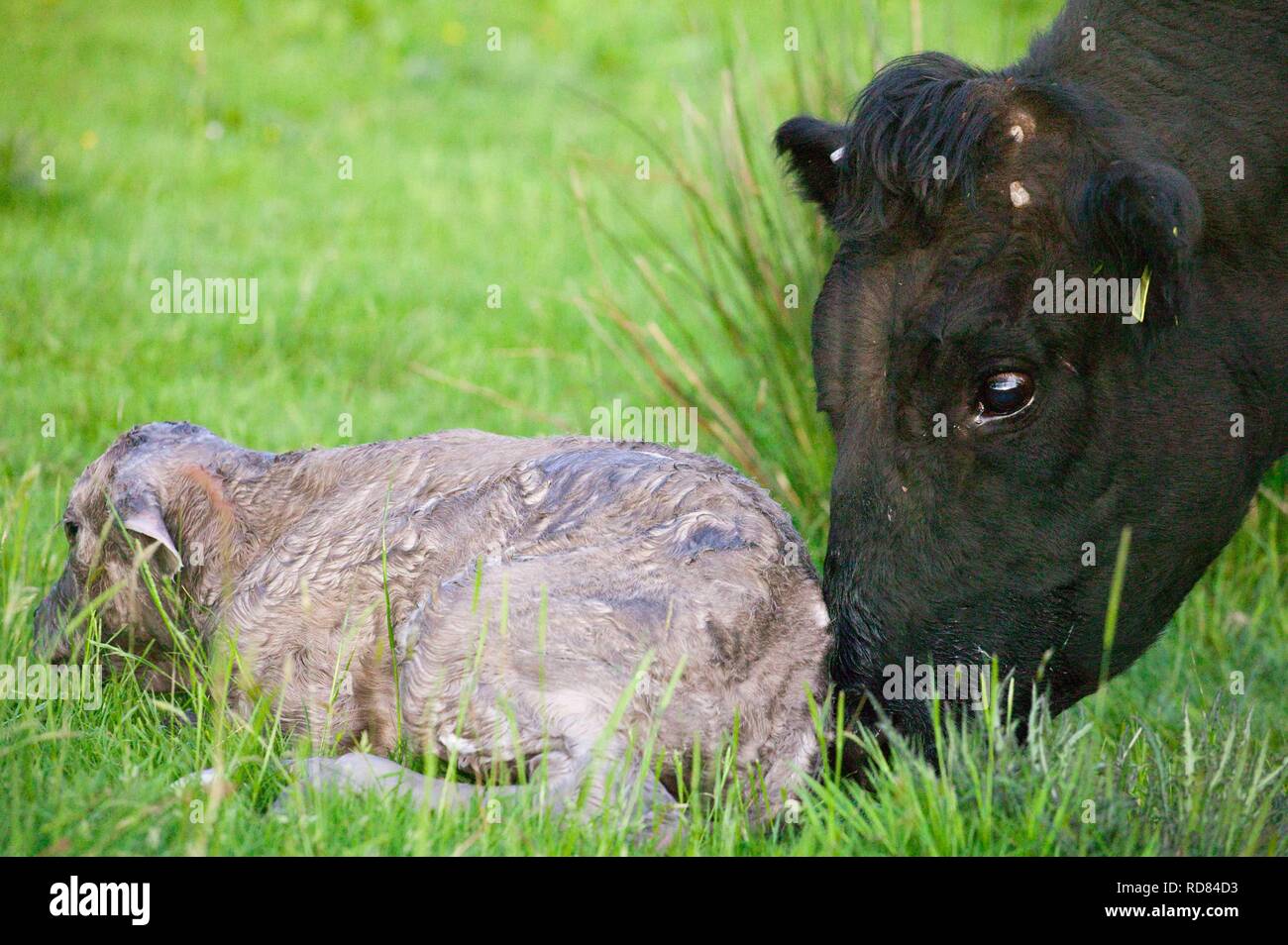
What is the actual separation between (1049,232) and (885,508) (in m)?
0.84

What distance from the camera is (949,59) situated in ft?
13.8

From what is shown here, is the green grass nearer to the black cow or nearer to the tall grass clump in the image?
the tall grass clump

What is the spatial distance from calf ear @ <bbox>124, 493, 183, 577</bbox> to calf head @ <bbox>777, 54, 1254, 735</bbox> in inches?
75.3

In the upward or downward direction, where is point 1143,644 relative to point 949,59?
downward

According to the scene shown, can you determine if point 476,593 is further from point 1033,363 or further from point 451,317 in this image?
point 451,317

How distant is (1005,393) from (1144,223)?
546 millimetres

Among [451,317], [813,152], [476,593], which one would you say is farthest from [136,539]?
[451,317]

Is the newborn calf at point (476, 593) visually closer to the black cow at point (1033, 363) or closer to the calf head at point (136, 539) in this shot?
the calf head at point (136, 539)

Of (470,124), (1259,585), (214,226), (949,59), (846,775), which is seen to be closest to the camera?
(846,775)

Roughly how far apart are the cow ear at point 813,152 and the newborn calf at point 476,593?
44.8 inches

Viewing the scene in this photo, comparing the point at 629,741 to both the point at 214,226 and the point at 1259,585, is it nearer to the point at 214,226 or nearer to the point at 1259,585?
the point at 1259,585

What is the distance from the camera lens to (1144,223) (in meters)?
3.65

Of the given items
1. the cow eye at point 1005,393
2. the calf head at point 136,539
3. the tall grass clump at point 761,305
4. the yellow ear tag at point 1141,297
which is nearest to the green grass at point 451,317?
the tall grass clump at point 761,305
